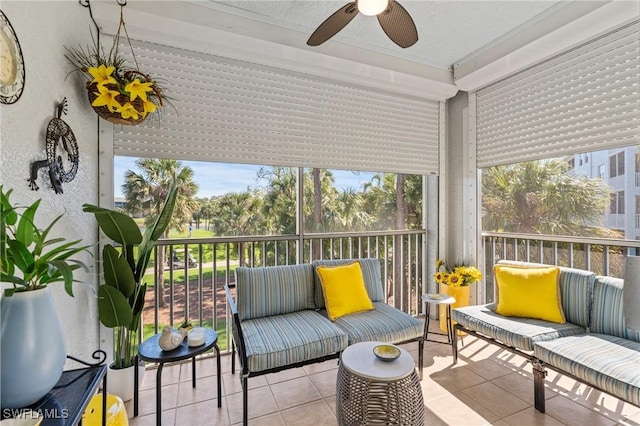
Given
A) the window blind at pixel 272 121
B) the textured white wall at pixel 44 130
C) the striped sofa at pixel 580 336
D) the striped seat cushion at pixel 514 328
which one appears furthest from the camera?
the window blind at pixel 272 121

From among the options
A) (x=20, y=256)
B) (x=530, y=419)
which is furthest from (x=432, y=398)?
(x=20, y=256)

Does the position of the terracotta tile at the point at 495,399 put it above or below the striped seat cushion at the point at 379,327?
below

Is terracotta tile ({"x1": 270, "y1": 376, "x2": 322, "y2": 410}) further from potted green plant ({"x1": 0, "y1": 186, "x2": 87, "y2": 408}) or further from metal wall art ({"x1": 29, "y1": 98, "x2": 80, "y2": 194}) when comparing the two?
metal wall art ({"x1": 29, "y1": 98, "x2": 80, "y2": 194})

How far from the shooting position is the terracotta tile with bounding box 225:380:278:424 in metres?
1.99

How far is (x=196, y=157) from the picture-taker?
257 cm

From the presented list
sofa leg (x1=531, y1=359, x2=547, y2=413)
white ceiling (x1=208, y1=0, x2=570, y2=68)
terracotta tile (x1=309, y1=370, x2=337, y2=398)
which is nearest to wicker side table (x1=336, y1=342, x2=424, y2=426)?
terracotta tile (x1=309, y1=370, x2=337, y2=398)

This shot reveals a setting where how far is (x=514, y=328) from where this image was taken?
2.23 metres

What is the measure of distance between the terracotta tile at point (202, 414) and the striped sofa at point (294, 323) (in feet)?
0.95

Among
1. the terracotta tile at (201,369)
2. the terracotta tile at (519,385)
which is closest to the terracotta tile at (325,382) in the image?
the terracotta tile at (201,369)

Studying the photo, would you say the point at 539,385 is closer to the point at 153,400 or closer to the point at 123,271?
the point at 153,400

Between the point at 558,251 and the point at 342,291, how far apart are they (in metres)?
2.12

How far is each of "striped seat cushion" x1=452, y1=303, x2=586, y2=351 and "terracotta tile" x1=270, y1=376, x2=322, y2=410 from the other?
4.55 feet

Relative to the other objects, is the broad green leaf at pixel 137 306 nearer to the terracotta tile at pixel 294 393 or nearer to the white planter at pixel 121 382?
the white planter at pixel 121 382

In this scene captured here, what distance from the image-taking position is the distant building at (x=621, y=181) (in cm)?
231
